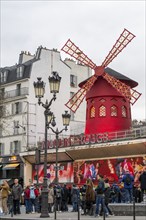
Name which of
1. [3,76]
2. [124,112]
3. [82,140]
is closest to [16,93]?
[3,76]

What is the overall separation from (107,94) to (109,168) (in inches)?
206

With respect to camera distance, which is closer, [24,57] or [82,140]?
[82,140]

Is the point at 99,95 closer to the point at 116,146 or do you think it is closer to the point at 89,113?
the point at 89,113

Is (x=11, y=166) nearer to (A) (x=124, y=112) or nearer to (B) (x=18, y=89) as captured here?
(B) (x=18, y=89)

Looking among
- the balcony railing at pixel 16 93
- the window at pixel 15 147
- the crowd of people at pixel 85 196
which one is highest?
the balcony railing at pixel 16 93

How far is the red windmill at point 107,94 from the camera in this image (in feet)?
105

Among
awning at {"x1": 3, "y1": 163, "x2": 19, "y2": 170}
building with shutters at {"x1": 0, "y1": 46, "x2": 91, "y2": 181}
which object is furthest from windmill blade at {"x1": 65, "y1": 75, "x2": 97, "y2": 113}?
awning at {"x1": 3, "y1": 163, "x2": 19, "y2": 170}

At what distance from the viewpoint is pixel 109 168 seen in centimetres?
3036

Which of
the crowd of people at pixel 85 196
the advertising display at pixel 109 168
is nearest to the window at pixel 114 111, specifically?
the advertising display at pixel 109 168

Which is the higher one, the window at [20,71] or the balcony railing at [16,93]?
the window at [20,71]

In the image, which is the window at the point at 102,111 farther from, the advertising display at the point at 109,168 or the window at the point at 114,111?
the advertising display at the point at 109,168

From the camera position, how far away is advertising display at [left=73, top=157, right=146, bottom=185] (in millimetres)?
28647

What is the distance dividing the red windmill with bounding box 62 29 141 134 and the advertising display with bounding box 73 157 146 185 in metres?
2.34

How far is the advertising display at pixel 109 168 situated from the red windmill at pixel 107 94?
2342 mm
